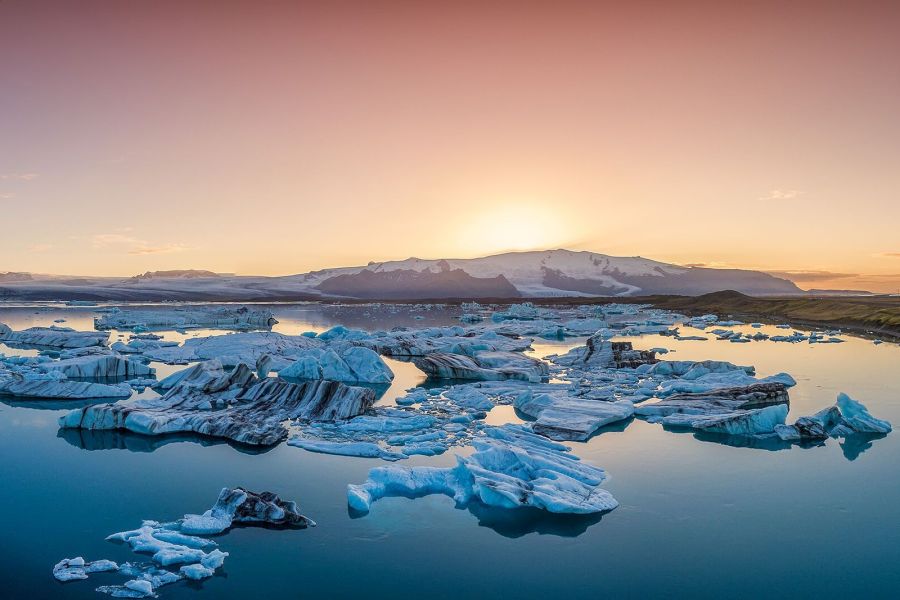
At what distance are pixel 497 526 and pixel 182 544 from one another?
2846 millimetres

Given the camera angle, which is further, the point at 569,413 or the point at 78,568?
the point at 569,413

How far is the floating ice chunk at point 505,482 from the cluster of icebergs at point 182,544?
872mm

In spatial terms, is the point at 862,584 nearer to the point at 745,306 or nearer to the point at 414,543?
the point at 414,543

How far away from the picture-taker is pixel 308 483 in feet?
23.3

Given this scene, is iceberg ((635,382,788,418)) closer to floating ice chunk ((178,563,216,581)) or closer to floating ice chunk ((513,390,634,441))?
floating ice chunk ((513,390,634,441))

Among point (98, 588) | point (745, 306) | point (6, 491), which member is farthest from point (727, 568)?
point (745, 306)

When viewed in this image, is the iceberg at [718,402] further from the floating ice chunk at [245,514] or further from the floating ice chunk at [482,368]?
the floating ice chunk at [245,514]

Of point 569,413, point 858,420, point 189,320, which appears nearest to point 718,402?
point 858,420

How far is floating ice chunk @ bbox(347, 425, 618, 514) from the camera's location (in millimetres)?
6285

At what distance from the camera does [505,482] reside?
6613 mm

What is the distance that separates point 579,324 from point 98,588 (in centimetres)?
2911

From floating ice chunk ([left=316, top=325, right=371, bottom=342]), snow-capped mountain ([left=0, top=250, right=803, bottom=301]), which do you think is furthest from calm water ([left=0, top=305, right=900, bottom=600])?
snow-capped mountain ([left=0, top=250, right=803, bottom=301])

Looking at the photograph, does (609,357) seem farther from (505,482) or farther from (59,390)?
(59,390)

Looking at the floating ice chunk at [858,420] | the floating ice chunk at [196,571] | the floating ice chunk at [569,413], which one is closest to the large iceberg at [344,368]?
the floating ice chunk at [569,413]
